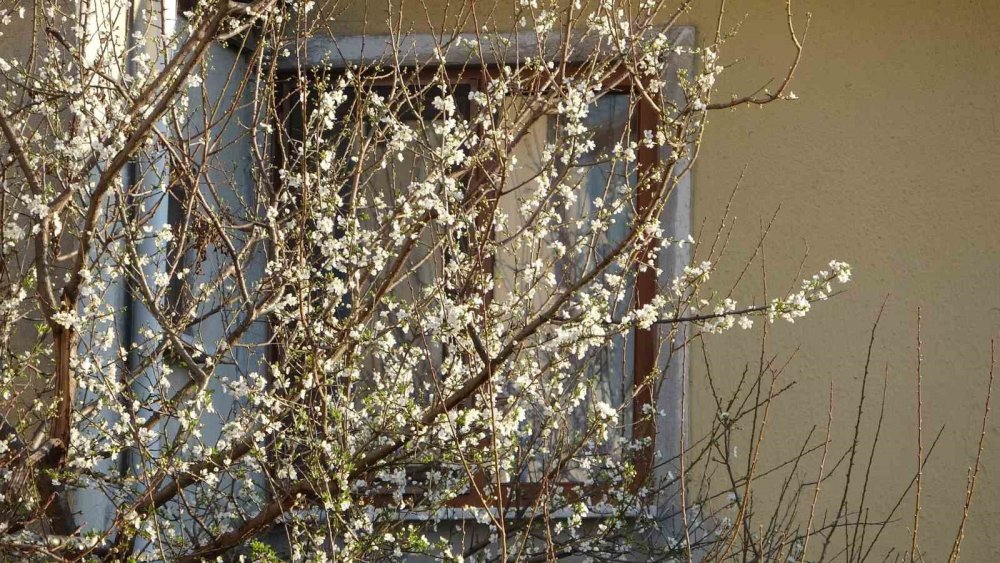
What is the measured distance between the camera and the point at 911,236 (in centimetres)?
496

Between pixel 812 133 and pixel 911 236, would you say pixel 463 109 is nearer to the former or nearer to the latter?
pixel 812 133

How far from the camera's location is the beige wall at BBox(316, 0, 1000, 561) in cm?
488

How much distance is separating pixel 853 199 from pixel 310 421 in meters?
2.58

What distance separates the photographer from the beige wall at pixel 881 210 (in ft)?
16.0

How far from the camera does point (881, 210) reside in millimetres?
4984

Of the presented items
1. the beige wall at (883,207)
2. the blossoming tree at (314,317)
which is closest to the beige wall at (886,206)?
the beige wall at (883,207)

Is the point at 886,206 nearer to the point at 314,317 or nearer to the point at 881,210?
the point at 881,210

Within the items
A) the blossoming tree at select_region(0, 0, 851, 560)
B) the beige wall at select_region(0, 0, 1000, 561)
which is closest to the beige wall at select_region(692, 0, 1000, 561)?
the beige wall at select_region(0, 0, 1000, 561)

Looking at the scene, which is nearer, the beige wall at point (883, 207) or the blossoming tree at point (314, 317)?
the blossoming tree at point (314, 317)

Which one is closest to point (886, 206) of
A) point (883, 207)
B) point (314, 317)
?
point (883, 207)

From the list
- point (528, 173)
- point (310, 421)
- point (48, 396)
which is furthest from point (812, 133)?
point (48, 396)

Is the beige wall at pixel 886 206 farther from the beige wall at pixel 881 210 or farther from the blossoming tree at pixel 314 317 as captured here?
the blossoming tree at pixel 314 317

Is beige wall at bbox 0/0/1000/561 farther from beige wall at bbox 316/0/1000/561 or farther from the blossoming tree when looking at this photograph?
the blossoming tree

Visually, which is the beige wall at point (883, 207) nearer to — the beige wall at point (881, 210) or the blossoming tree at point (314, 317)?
the beige wall at point (881, 210)
